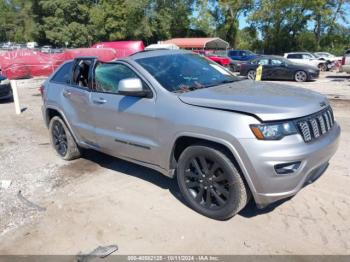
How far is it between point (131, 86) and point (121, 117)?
0.62m

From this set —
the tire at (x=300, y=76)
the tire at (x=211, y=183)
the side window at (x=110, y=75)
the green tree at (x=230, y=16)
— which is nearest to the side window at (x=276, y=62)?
the tire at (x=300, y=76)

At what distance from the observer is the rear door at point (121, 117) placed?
165 inches

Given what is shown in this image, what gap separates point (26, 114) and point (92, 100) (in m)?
6.23

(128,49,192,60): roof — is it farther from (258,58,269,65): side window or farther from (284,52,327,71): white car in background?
(284,52,327,71): white car in background

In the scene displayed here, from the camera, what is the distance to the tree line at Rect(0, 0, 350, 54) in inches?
1671

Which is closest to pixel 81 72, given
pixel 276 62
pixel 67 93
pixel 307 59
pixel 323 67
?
pixel 67 93

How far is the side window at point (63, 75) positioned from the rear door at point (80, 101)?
0.15 meters

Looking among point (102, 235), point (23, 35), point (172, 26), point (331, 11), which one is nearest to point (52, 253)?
point (102, 235)

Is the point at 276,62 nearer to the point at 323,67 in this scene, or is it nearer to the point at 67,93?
the point at 323,67

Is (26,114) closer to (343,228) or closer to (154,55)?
(154,55)

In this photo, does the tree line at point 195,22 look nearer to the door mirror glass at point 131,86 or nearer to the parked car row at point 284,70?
the parked car row at point 284,70

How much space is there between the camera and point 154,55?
475cm

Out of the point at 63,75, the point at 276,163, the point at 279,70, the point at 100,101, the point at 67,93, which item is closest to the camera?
the point at 276,163

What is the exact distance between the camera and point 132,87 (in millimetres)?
3998
